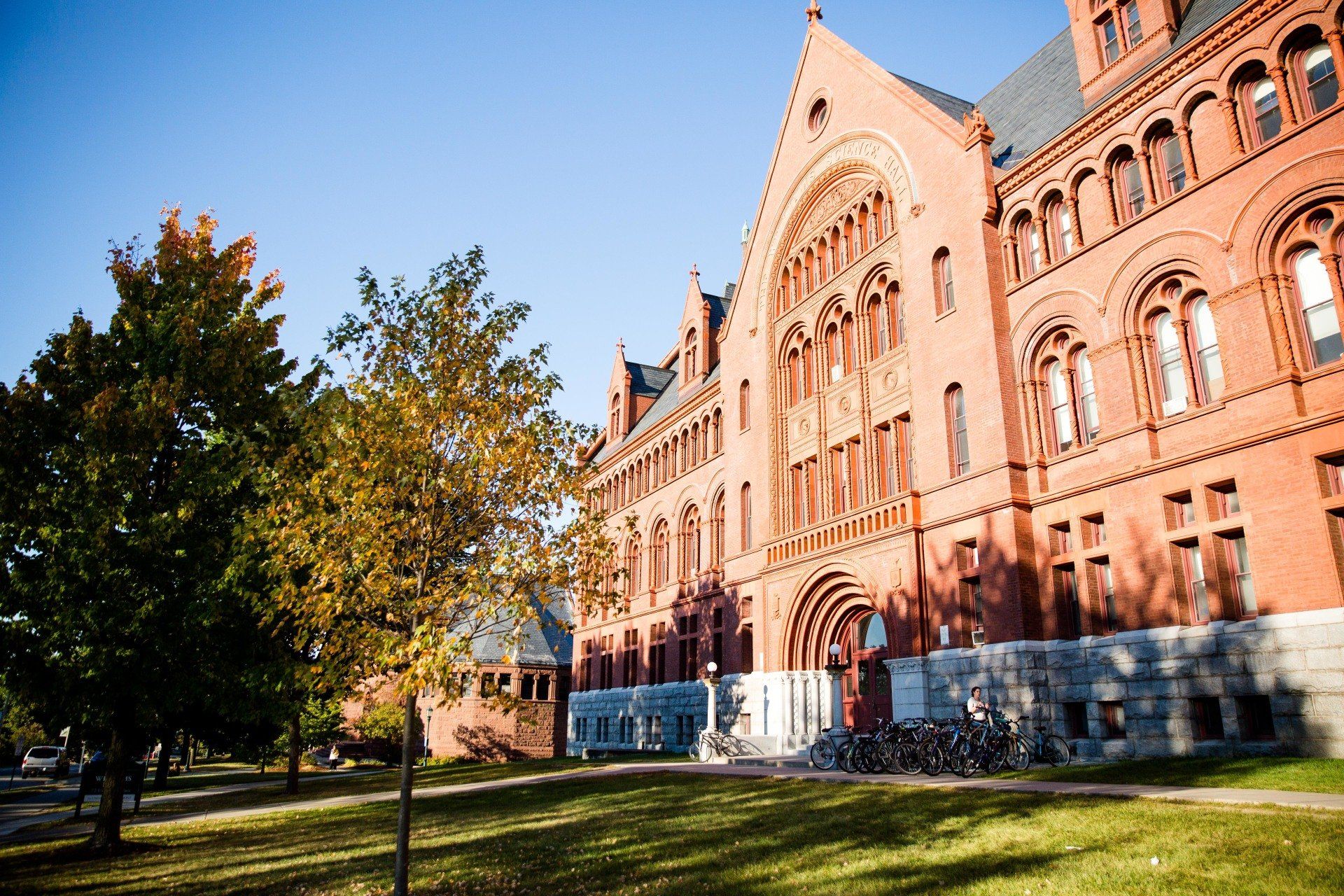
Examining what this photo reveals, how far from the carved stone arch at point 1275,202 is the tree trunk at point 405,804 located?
17191 mm

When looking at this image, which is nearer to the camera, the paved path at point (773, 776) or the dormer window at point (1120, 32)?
the paved path at point (773, 776)

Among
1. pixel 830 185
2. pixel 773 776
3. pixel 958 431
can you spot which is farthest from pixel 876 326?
pixel 773 776

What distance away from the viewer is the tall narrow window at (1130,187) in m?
19.8

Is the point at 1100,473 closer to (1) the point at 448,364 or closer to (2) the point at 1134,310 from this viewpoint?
(2) the point at 1134,310

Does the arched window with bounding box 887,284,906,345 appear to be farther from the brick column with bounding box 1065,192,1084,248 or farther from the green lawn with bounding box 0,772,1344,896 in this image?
the green lawn with bounding box 0,772,1344,896

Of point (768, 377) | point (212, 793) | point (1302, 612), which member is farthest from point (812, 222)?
point (212, 793)

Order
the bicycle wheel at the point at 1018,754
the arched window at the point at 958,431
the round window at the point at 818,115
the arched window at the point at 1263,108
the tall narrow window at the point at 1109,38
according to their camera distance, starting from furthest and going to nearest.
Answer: the round window at the point at 818,115 < the arched window at the point at 958,431 < the tall narrow window at the point at 1109,38 < the bicycle wheel at the point at 1018,754 < the arched window at the point at 1263,108

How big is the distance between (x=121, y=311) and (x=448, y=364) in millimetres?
11367

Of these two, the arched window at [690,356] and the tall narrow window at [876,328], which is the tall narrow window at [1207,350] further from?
the arched window at [690,356]

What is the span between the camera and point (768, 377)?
105 ft

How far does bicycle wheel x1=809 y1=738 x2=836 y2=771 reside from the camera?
2078cm

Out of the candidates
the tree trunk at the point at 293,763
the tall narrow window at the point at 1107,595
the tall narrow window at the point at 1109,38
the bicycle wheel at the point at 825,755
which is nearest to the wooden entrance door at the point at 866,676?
the bicycle wheel at the point at 825,755

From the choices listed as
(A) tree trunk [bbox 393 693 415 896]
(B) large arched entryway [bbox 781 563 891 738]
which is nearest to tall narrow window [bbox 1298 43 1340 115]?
(B) large arched entryway [bbox 781 563 891 738]

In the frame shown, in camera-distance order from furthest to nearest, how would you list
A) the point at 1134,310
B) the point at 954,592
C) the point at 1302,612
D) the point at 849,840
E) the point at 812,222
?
1. the point at 812,222
2. the point at 954,592
3. the point at 1134,310
4. the point at 1302,612
5. the point at 849,840
